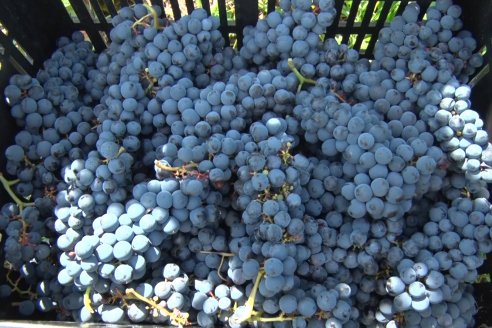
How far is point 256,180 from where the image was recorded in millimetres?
1210

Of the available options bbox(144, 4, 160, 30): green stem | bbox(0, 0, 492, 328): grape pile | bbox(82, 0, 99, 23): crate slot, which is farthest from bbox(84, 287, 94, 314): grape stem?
bbox(82, 0, 99, 23): crate slot

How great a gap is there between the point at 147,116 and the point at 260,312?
1.87 ft

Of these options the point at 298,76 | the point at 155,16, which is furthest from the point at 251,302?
the point at 155,16

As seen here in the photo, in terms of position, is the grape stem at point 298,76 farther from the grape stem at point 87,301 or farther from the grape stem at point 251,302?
the grape stem at point 87,301

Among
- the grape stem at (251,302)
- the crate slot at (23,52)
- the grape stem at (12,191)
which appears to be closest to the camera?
the grape stem at (251,302)

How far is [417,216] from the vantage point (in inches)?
56.9

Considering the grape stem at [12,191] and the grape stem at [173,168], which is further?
the grape stem at [12,191]

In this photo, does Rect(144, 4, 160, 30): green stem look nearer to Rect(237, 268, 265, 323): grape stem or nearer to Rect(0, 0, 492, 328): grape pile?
Rect(0, 0, 492, 328): grape pile

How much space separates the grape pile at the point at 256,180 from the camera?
4.09 ft

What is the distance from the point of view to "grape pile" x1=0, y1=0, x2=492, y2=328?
4.09 ft

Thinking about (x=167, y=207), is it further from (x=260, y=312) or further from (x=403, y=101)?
(x=403, y=101)

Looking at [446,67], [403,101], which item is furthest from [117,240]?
[446,67]

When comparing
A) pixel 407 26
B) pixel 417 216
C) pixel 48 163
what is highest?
pixel 407 26

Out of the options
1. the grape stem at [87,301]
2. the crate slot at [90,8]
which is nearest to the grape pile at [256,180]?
the grape stem at [87,301]
